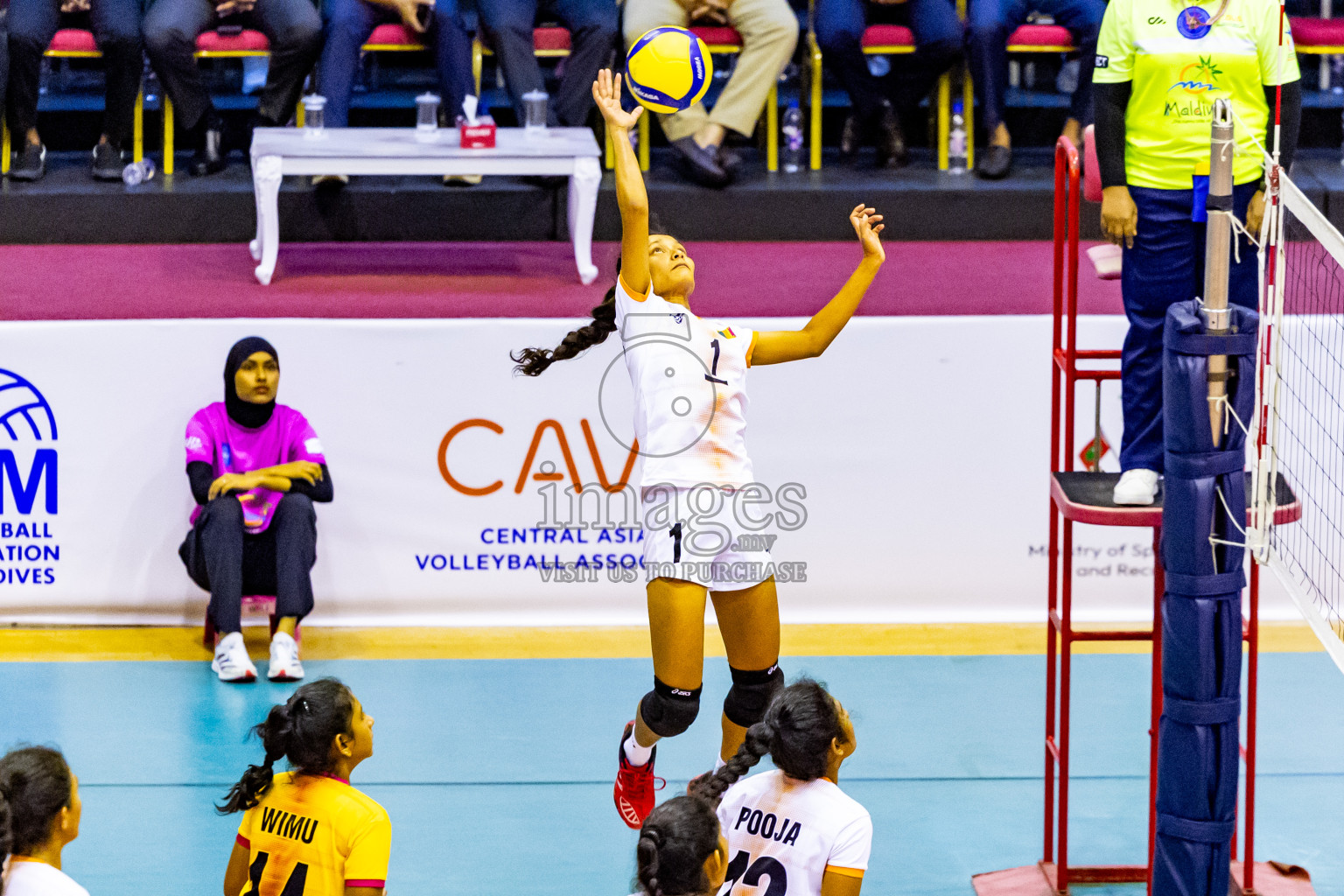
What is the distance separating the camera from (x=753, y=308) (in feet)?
25.6

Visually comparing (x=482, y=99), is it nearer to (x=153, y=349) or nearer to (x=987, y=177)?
(x=987, y=177)

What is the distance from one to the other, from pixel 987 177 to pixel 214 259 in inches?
157

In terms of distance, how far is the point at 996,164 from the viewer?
9.15 metres

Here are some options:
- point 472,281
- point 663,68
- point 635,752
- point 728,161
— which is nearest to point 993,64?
point 728,161

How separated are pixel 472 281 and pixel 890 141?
99.3 inches

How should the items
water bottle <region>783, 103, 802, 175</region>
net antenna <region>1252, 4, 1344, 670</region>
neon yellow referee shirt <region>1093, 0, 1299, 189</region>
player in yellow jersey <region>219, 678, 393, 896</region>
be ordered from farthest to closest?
water bottle <region>783, 103, 802, 175</region>, net antenna <region>1252, 4, 1344, 670</region>, neon yellow referee shirt <region>1093, 0, 1299, 189</region>, player in yellow jersey <region>219, 678, 393, 896</region>

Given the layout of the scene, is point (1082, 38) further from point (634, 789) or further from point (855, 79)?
point (634, 789)

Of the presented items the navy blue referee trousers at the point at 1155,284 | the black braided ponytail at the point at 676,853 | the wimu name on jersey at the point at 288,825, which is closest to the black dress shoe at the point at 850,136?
the navy blue referee trousers at the point at 1155,284

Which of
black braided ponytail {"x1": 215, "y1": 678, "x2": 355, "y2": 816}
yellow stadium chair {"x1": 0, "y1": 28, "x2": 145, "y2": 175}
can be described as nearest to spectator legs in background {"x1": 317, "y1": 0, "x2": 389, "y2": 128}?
yellow stadium chair {"x1": 0, "y1": 28, "x2": 145, "y2": 175}

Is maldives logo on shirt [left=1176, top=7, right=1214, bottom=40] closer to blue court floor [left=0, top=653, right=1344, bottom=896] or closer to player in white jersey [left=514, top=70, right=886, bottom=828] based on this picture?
player in white jersey [left=514, top=70, right=886, bottom=828]

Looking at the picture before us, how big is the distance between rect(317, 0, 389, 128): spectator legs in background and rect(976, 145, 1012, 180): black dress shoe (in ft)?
10.8

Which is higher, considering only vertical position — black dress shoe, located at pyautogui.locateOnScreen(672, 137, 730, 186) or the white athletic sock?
black dress shoe, located at pyautogui.locateOnScreen(672, 137, 730, 186)

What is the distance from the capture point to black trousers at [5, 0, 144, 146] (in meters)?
8.73

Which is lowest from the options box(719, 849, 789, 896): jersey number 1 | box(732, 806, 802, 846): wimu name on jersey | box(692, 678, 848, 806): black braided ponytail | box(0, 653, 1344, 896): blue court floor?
box(0, 653, 1344, 896): blue court floor
